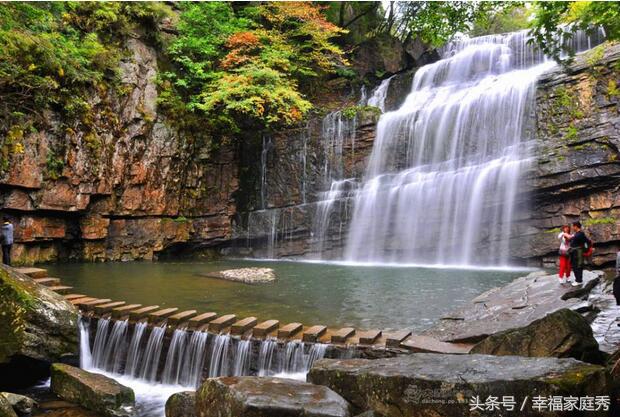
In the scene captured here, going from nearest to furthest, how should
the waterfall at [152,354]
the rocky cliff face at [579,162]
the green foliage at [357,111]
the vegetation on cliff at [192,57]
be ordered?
the waterfall at [152,354] → the rocky cliff face at [579,162] → the vegetation on cliff at [192,57] → the green foliage at [357,111]

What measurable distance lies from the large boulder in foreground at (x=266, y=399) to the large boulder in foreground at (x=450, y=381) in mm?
382

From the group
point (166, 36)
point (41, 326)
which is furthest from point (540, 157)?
point (166, 36)

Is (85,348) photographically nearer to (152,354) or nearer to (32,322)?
(32,322)

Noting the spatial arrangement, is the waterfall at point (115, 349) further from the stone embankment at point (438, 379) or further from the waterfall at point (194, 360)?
the stone embankment at point (438, 379)

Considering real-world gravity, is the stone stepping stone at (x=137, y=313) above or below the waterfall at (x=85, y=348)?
above

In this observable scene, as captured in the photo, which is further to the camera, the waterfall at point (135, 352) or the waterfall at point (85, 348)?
the waterfall at point (85, 348)

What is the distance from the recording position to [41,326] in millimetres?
7102

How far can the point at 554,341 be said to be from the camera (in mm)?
4867

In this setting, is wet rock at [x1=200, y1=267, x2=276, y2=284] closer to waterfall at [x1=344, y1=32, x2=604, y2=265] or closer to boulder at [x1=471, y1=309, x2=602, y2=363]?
waterfall at [x1=344, y1=32, x2=604, y2=265]

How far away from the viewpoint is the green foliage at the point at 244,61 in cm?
2206

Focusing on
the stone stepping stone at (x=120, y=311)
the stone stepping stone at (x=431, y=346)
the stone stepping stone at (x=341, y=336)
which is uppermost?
the stone stepping stone at (x=431, y=346)

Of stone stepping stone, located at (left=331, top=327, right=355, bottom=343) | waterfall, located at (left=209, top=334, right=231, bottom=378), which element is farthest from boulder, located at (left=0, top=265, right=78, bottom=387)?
stone stepping stone, located at (left=331, top=327, right=355, bottom=343)

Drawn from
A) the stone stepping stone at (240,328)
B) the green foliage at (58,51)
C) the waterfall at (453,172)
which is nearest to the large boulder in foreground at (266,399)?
the stone stepping stone at (240,328)

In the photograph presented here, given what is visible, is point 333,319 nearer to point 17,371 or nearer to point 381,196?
point 17,371
